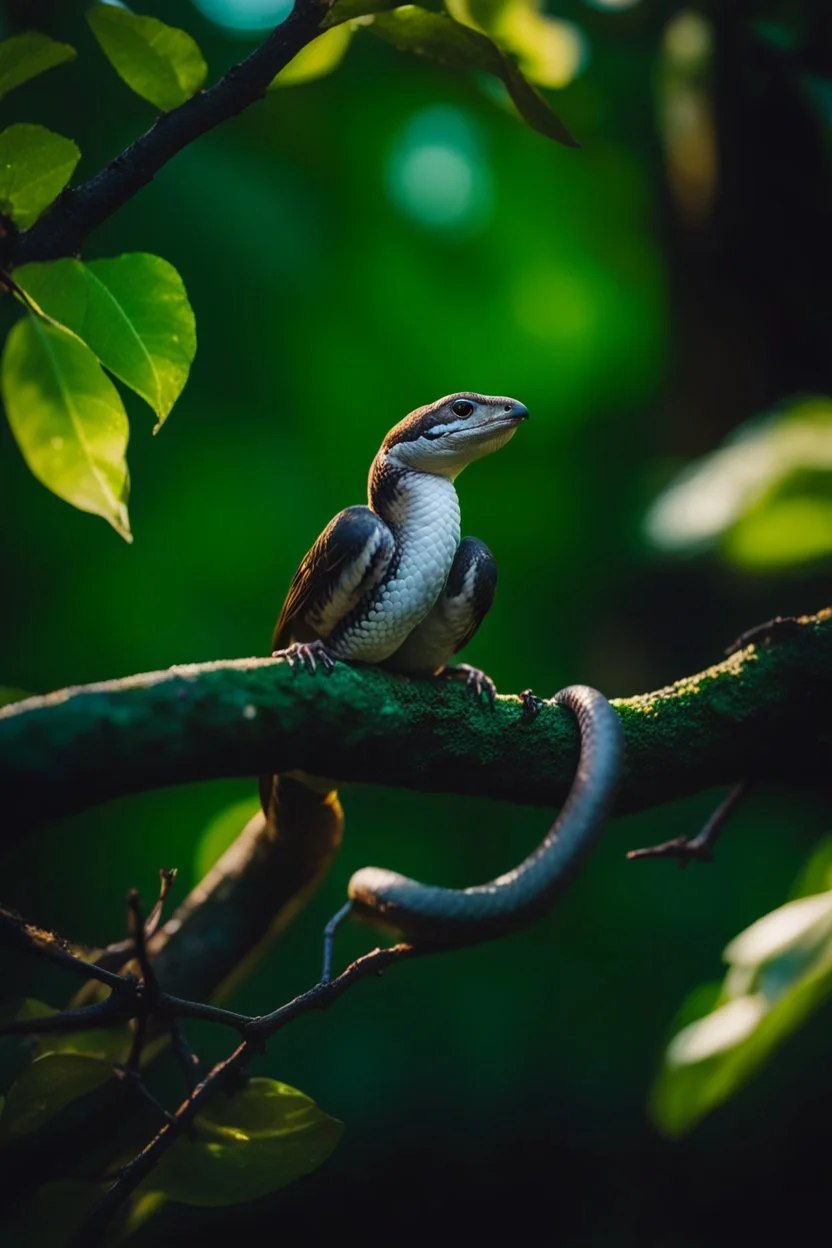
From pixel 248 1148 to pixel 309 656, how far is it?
0.61 meters

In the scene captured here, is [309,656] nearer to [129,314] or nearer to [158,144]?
[129,314]

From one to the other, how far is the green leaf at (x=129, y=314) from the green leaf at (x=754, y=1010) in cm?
94

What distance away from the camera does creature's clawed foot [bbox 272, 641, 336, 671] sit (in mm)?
1076

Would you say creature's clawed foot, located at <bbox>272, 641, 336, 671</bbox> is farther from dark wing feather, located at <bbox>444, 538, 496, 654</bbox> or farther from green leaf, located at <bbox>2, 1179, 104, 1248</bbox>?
green leaf, located at <bbox>2, 1179, 104, 1248</bbox>

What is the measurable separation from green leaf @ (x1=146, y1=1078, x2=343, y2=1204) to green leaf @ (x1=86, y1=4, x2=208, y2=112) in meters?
1.17

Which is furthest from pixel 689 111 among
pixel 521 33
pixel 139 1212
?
pixel 139 1212

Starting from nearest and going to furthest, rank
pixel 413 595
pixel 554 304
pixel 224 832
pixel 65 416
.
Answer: pixel 65 416 → pixel 413 595 → pixel 224 832 → pixel 554 304

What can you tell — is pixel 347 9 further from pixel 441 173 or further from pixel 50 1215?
pixel 441 173

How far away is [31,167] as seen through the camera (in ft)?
2.87

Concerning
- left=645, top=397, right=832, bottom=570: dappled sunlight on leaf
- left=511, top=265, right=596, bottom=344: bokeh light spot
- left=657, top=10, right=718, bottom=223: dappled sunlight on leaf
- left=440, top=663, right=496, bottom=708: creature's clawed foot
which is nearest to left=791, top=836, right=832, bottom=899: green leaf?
left=645, top=397, right=832, bottom=570: dappled sunlight on leaf

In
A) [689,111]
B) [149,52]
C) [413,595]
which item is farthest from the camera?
[689,111]

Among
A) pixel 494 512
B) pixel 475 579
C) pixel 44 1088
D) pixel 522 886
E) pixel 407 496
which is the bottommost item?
pixel 494 512

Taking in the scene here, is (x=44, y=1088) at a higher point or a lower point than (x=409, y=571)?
lower

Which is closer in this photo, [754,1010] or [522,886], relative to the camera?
[522,886]
